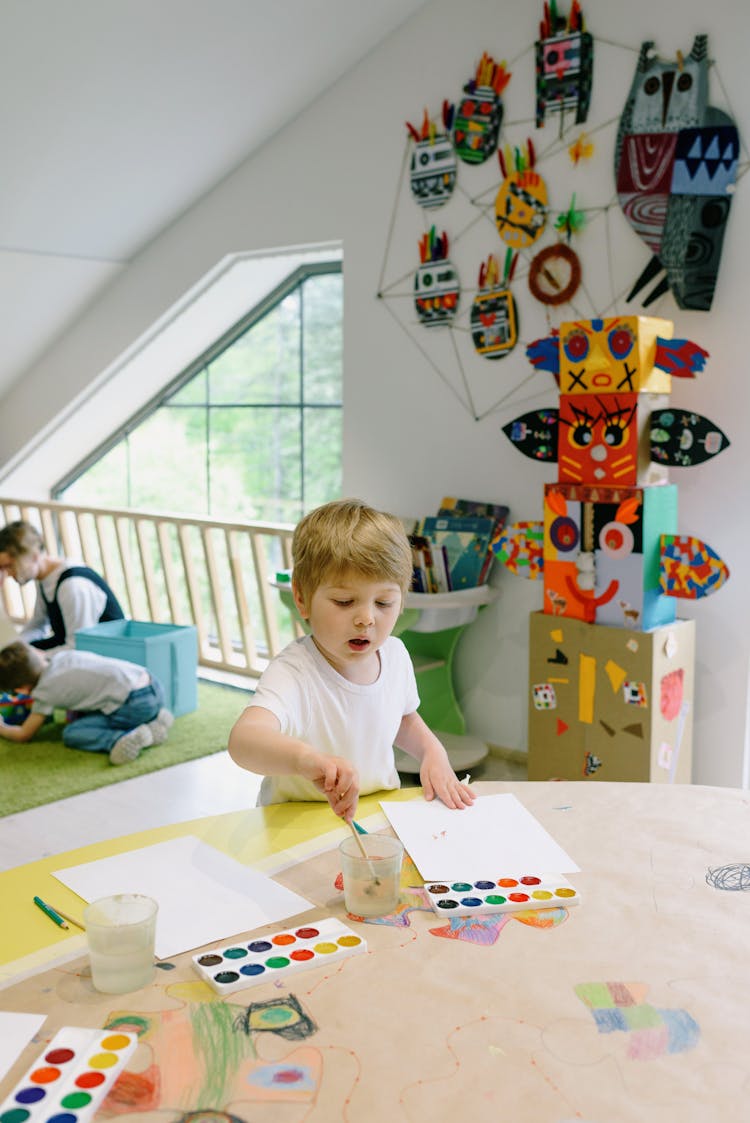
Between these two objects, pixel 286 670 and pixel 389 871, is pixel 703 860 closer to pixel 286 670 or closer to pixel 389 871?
pixel 389 871

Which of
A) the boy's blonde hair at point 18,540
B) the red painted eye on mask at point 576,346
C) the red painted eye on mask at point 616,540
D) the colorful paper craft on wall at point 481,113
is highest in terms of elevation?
the colorful paper craft on wall at point 481,113

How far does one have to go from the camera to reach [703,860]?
127 cm

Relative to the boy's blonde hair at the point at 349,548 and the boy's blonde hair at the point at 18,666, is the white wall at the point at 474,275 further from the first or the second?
the boy's blonde hair at the point at 349,548

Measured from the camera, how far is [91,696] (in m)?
3.63

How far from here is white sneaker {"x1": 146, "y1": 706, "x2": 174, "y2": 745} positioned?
368 cm

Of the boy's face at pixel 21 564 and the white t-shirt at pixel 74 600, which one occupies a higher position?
the boy's face at pixel 21 564

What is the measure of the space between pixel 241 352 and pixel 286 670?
3.82 meters

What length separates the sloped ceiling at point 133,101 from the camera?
3.24 metres

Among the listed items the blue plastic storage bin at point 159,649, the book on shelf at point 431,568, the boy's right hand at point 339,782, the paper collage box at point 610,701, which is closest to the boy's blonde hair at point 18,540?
the blue plastic storage bin at point 159,649

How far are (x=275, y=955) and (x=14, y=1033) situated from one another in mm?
256

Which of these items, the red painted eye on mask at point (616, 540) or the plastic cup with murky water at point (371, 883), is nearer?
the plastic cup with murky water at point (371, 883)

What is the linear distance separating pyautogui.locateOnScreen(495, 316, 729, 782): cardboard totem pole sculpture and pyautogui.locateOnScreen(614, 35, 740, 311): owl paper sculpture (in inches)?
9.3

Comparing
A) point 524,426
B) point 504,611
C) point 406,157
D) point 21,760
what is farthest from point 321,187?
point 21,760

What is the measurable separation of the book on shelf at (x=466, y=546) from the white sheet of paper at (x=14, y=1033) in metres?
2.54
